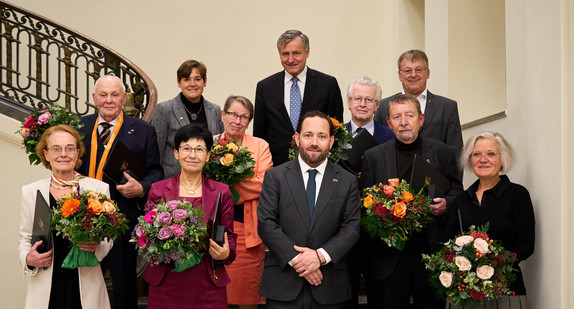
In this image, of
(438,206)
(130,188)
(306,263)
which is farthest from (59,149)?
(438,206)

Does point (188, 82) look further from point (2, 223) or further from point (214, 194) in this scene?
point (2, 223)

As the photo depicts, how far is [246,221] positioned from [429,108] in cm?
170

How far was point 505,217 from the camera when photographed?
4047mm

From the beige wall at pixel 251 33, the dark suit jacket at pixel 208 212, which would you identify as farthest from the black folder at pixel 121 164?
the beige wall at pixel 251 33

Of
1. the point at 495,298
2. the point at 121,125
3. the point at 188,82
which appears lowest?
the point at 495,298

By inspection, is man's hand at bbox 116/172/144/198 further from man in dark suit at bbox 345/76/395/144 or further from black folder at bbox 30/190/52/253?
man in dark suit at bbox 345/76/395/144

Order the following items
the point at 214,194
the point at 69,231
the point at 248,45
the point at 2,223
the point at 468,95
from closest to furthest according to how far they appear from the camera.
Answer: the point at 69,231
the point at 214,194
the point at 2,223
the point at 468,95
the point at 248,45

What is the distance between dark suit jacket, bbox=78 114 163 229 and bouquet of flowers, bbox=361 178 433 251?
155cm

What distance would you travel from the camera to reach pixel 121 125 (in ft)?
15.0

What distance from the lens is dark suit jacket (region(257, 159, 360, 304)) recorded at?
386 cm

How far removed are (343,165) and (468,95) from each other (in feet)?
11.8

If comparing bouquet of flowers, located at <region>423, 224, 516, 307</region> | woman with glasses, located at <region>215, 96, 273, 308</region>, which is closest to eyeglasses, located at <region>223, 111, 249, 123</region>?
woman with glasses, located at <region>215, 96, 273, 308</region>

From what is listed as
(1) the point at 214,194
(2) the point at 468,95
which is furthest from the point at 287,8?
(1) the point at 214,194

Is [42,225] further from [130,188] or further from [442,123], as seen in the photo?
[442,123]
